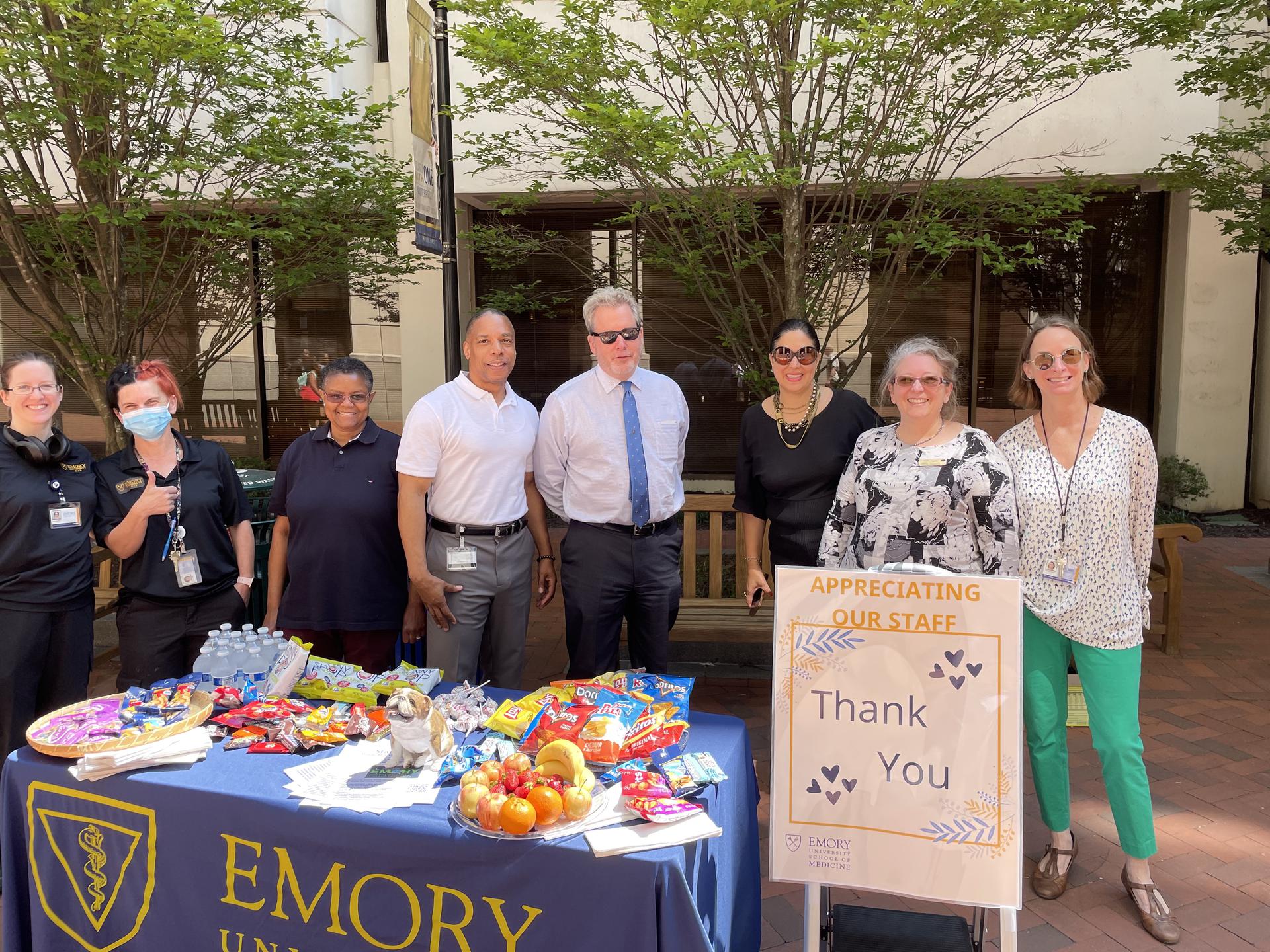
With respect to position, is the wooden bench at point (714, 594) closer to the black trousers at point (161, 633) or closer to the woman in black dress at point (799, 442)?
the woman in black dress at point (799, 442)

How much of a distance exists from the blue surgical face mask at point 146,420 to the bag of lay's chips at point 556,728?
1.78m

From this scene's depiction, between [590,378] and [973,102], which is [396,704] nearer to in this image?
[590,378]

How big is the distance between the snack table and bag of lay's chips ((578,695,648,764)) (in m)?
0.20

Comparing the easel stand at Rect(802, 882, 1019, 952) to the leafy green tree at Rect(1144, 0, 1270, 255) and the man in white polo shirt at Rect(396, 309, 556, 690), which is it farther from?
the leafy green tree at Rect(1144, 0, 1270, 255)

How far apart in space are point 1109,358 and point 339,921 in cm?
993

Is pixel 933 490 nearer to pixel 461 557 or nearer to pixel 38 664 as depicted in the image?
pixel 461 557

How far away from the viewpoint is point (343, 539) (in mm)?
3441

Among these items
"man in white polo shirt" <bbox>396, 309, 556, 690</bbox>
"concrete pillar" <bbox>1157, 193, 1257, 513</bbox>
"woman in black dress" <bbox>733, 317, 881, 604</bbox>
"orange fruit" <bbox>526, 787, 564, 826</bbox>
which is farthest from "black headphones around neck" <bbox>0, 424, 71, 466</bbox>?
"concrete pillar" <bbox>1157, 193, 1257, 513</bbox>

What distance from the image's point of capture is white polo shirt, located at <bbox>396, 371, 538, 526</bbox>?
3.40 m

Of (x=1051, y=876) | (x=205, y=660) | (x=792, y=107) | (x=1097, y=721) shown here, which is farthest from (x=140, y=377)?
(x=792, y=107)

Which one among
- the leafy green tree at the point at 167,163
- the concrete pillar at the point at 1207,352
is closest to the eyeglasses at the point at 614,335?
the leafy green tree at the point at 167,163

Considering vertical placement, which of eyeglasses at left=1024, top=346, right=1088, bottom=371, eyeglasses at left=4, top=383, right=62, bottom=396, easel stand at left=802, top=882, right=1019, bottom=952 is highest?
eyeglasses at left=1024, top=346, right=1088, bottom=371

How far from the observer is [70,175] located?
793cm

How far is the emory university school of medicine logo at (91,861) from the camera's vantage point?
242 cm
